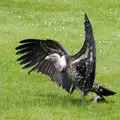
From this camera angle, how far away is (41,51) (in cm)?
1444

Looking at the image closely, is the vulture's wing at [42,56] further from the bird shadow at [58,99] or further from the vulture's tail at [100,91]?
the vulture's tail at [100,91]

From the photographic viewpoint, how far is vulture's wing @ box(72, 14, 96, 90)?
42.1 feet

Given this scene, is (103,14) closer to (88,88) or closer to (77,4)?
(77,4)

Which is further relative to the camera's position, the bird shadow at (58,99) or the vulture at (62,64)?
the bird shadow at (58,99)

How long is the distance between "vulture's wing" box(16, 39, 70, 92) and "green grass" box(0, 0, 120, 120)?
2.09ft

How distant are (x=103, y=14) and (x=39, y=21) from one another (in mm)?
4297

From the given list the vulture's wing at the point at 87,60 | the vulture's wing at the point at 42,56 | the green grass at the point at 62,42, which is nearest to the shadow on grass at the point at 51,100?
the green grass at the point at 62,42

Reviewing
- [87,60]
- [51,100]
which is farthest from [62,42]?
[87,60]

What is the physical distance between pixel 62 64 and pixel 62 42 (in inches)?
350

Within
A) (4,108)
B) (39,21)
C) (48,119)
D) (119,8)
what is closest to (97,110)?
(48,119)

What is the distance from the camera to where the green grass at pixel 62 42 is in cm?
1351

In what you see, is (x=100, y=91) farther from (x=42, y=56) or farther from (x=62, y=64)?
(x=42, y=56)

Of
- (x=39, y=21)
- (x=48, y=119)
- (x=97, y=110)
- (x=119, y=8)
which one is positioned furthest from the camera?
(x=119, y=8)

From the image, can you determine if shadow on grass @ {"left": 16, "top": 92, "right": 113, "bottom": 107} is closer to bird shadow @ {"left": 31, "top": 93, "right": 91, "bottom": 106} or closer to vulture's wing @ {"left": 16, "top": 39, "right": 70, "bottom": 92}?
bird shadow @ {"left": 31, "top": 93, "right": 91, "bottom": 106}
